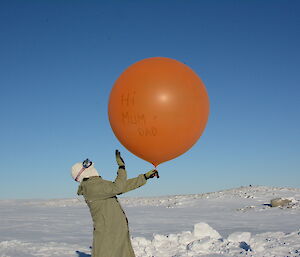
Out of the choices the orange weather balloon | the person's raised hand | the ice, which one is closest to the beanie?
the person's raised hand

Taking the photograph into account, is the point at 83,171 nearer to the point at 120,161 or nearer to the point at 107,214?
the point at 120,161

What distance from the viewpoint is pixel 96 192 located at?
4.50 m

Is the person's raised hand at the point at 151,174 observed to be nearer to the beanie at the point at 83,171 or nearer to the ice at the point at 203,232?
the beanie at the point at 83,171

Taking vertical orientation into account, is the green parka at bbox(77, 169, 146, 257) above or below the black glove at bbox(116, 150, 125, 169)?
below

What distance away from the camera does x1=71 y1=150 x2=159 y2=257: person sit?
4.48 meters

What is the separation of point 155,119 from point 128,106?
39 cm

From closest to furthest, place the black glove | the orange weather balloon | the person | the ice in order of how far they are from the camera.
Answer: the person, the black glove, the orange weather balloon, the ice

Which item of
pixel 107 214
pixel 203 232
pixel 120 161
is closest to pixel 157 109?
pixel 120 161

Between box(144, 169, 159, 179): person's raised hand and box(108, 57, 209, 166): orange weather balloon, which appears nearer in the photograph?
box(144, 169, 159, 179): person's raised hand

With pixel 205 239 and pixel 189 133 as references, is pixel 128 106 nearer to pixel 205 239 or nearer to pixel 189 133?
pixel 189 133

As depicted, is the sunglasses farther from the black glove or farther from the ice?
the ice

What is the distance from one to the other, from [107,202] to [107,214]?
142 mm

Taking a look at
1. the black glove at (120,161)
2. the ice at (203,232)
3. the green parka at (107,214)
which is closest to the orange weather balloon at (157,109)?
the black glove at (120,161)

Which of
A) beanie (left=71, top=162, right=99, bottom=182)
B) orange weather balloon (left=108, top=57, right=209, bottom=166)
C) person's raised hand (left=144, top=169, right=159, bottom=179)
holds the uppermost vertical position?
orange weather balloon (left=108, top=57, right=209, bottom=166)
